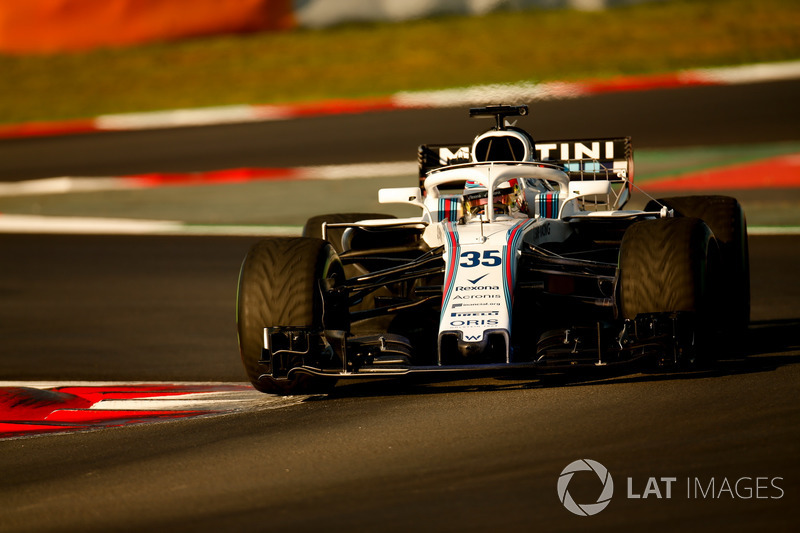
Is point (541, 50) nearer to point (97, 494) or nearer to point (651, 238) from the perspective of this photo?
point (651, 238)

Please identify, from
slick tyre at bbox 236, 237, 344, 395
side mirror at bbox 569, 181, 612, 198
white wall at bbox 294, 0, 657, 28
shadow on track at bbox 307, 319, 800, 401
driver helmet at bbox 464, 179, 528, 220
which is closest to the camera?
shadow on track at bbox 307, 319, 800, 401

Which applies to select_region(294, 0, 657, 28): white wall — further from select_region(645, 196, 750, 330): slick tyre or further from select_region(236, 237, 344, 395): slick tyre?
select_region(236, 237, 344, 395): slick tyre

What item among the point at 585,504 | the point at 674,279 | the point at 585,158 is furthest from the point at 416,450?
the point at 585,158

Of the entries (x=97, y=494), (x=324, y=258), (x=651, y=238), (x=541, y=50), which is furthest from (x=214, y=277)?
(x=541, y=50)

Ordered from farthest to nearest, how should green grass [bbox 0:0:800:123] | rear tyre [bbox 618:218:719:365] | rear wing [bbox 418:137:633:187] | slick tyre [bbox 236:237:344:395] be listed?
green grass [bbox 0:0:800:123], rear wing [bbox 418:137:633:187], slick tyre [bbox 236:237:344:395], rear tyre [bbox 618:218:719:365]

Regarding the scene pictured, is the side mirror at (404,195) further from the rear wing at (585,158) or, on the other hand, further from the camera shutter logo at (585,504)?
the camera shutter logo at (585,504)

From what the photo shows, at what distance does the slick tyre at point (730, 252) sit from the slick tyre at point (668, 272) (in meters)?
1.38

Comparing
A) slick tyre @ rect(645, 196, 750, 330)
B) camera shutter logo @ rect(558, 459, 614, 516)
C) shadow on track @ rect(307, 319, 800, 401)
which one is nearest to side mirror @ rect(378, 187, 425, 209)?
shadow on track @ rect(307, 319, 800, 401)

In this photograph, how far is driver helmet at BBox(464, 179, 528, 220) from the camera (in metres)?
8.23

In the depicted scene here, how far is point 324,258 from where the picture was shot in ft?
24.9

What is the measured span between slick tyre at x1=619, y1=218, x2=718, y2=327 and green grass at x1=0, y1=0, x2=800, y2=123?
1386 centimetres

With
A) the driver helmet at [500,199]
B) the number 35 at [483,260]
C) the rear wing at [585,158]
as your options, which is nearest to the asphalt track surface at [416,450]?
the number 35 at [483,260]

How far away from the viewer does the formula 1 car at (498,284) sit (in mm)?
6820

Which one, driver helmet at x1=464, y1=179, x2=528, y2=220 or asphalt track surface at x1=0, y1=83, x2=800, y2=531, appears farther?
driver helmet at x1=464, y1=179, x2=528, y2=220
